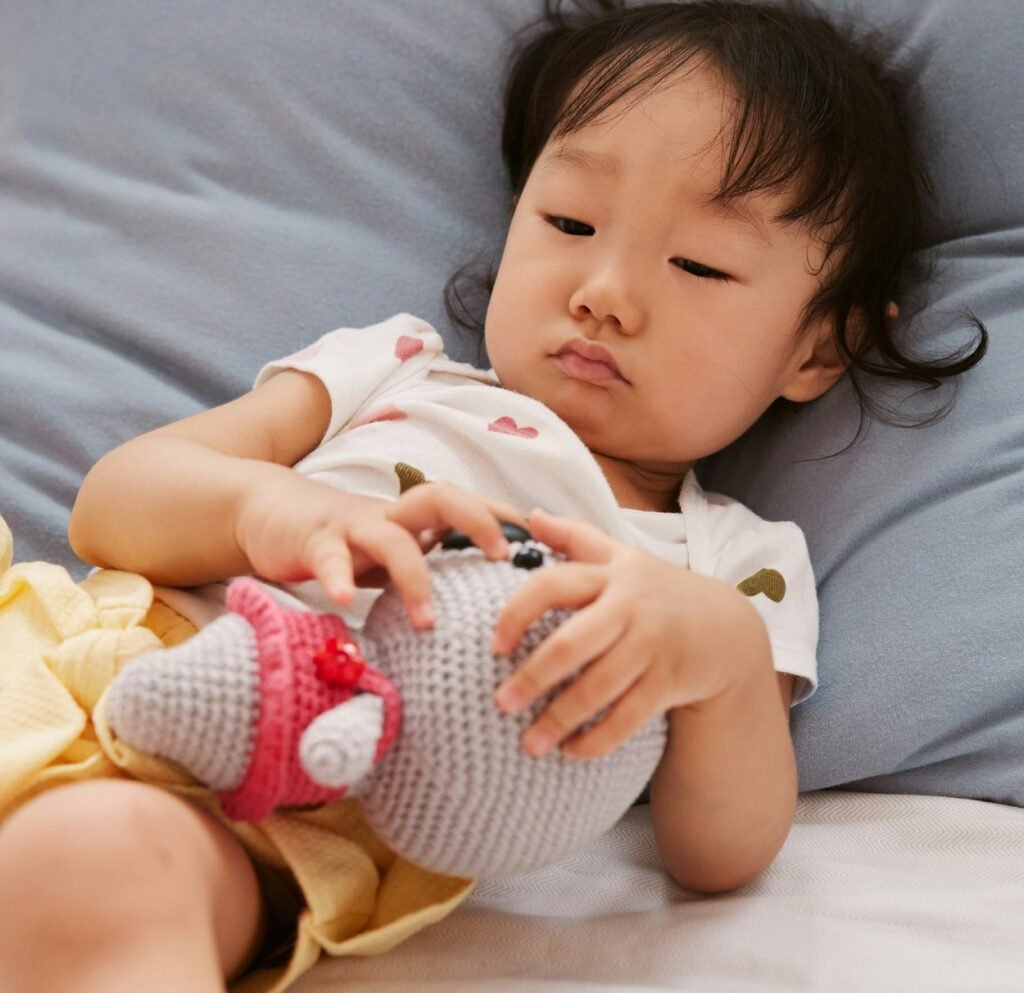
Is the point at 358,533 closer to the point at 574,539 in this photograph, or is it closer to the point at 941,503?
the point at 574,539

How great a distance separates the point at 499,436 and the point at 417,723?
1.24 feet

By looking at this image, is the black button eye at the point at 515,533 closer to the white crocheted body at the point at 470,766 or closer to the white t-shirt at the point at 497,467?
the white crocheted body at the point at 470,766

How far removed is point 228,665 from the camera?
0.68 m

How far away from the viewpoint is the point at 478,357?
51.0 inches

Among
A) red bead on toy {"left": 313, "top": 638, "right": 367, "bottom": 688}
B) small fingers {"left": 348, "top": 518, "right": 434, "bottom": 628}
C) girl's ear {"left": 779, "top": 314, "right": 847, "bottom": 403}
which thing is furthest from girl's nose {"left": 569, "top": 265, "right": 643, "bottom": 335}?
red bead on toy {"left": 313, "top": 638, "right": 367, "bottom": 688}

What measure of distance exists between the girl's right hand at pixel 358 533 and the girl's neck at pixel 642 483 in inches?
14.2

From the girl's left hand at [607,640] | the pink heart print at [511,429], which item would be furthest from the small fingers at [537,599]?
the pink heart print at [511,429]

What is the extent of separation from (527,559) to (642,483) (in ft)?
1.53

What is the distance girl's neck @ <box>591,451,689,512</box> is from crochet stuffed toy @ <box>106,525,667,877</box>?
422 millimetres

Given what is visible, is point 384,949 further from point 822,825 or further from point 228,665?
point 822,825

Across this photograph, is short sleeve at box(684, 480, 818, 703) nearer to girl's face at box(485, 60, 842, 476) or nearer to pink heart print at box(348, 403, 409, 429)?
girl's face at box(485, 60, 842, 476)

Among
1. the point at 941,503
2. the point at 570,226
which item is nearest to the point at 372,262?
the point at 570,226

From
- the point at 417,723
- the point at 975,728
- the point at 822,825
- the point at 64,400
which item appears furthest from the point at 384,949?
the point at 64,400

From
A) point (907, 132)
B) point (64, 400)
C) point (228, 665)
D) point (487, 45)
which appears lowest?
point (64, 400)
